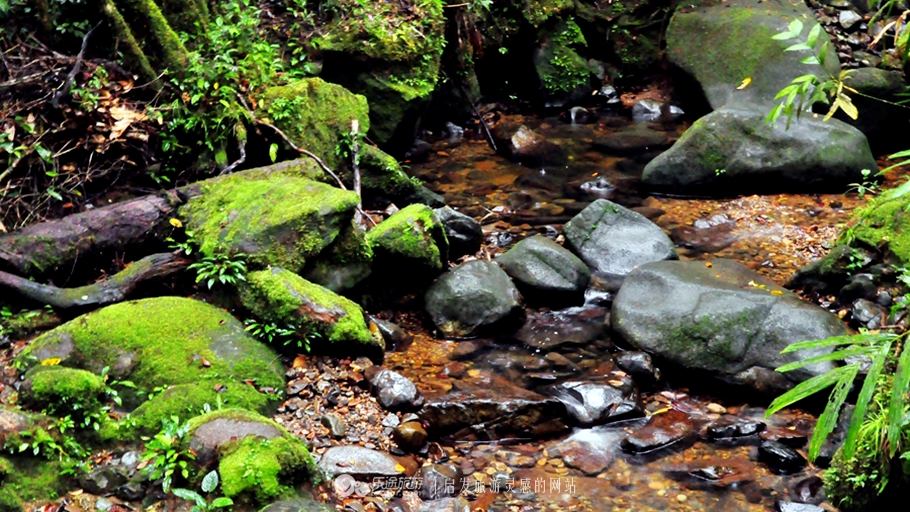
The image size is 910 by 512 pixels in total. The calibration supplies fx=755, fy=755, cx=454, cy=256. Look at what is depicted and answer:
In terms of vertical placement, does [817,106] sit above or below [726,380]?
above

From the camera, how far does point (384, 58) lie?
28.4 ft

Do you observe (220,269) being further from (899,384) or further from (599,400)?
(899,384)

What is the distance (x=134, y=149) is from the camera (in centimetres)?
602

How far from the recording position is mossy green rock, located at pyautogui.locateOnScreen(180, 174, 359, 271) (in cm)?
543

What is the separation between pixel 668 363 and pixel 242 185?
11.5 feet

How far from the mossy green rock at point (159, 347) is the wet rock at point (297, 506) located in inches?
50.5

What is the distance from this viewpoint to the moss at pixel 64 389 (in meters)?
4.07

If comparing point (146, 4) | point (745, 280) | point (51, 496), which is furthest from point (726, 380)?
point (146, 4)

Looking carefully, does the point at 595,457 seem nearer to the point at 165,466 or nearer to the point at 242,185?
the point at 165,466

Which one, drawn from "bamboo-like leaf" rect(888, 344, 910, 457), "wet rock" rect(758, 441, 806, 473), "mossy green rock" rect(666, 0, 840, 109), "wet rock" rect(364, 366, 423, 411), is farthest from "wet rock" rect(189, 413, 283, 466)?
"mossy green rock" rect(666, 0, 840, 109)

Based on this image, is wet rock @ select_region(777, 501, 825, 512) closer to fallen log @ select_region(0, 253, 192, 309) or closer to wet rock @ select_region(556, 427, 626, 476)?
wet rock @ select_region(556, 427, 626, 476)

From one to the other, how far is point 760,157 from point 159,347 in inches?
252

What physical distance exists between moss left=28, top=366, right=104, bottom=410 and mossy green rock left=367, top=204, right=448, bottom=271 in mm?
2418

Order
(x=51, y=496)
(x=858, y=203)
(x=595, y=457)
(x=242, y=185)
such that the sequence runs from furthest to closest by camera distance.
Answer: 1. (x=858, y=203)
2. (x=242, y=185)
3. (x=595, y=457)
4. (x=51, y=496)
